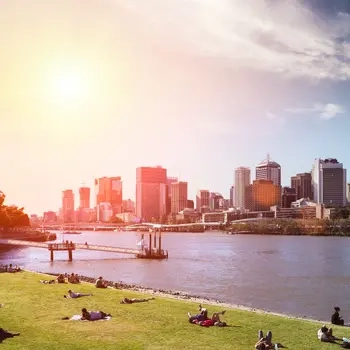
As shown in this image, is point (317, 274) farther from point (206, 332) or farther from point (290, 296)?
point (206, 332)

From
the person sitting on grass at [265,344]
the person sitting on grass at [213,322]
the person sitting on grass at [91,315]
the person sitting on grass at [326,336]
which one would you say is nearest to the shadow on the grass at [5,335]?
the person sitting on grass at [91,315]

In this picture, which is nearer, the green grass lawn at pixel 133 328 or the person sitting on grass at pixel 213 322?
the green grass lawn at pixel 133 328

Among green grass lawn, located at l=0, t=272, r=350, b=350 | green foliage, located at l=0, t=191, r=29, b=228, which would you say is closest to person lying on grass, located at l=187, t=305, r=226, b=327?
green grass lawn, located at l=0, t=272, r=350, b=350

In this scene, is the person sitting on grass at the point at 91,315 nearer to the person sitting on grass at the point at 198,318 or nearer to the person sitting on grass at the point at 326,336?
the person sitting on grass at the point at 198,318

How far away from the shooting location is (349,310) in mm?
39625

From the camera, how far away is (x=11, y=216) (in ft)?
474

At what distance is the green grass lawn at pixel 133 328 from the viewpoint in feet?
67.1

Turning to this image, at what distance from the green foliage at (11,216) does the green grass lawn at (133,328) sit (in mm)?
107223

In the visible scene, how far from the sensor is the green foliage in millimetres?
132875

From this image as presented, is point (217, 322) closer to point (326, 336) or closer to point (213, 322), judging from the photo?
point (213, 322)

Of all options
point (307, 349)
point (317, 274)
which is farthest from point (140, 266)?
point (307, 349)

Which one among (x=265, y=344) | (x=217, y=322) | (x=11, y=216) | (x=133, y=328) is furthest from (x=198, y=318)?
(x=11, y=216)

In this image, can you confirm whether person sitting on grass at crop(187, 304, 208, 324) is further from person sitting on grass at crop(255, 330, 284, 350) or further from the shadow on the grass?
the shadow on the grass

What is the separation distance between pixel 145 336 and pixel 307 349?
22.0 ft
